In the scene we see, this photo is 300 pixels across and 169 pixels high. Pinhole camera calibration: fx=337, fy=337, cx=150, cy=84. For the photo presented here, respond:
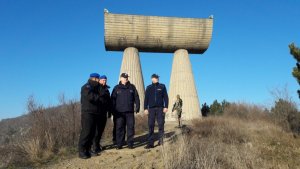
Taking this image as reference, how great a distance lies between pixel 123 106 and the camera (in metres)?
8.74

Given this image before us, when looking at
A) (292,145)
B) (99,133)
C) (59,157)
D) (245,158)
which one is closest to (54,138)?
(59,157)

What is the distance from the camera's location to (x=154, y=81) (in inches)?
357

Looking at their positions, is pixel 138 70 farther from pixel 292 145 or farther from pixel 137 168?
pixel 137 168

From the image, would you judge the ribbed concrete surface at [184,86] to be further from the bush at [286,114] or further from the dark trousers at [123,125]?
the dark trousers at [123,125]

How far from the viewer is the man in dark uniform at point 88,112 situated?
7734 mm

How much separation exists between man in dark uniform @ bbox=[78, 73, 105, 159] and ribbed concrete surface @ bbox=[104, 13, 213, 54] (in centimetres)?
1579

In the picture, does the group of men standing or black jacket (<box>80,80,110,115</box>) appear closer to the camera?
black jacket (<box>80,80,110,115</box>)

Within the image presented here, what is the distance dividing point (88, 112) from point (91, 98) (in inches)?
13.4

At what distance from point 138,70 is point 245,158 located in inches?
661

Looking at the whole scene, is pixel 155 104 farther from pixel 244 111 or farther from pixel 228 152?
pixel 244 111

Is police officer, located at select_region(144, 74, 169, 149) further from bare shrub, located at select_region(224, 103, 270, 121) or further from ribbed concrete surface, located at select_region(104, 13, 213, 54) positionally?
bare shrub, located at select_region(224, 103, 270, 121)

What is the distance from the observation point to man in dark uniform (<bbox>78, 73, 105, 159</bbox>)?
305 inches

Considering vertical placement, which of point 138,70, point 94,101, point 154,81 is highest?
point 138,70

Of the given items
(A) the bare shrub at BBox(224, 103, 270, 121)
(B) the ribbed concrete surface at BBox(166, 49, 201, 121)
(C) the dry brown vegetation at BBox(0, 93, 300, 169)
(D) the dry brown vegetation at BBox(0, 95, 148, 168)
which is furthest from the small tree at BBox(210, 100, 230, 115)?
(D) the dry brown vegetation at BBox(0, 95, 148, 168)
